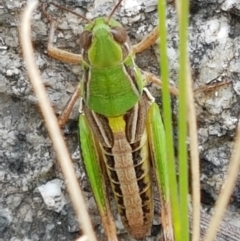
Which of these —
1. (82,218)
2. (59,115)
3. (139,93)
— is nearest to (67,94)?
(59,115)

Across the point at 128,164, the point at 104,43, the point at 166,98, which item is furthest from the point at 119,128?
the point at 166,98

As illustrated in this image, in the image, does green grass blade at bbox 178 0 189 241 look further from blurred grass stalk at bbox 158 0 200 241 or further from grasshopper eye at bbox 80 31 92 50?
grasshopper eye at bbox 80 31 92 50

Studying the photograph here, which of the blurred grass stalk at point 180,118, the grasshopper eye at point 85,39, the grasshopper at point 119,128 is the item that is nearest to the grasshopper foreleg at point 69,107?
the grasshopper at point 119,128

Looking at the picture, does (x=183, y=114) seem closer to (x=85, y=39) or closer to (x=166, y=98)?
(x=166, y=98)

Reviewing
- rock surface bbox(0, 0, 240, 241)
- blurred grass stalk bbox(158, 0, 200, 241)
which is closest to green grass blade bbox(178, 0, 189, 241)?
blurred grass stalk bbox(158, 0, 200, 241)

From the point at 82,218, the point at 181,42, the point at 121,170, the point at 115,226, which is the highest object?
the point at 181,42

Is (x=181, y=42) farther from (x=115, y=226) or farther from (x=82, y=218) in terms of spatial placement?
(x=115, y=226)
